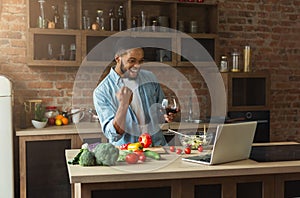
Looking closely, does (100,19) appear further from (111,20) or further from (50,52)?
(50,52)

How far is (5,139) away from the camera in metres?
3.78

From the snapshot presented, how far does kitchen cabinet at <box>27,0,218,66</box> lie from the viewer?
4.30 metres

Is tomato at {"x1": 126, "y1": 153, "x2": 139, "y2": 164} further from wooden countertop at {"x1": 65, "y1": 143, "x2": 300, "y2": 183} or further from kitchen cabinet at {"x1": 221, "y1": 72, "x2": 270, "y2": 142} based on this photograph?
kitchen cabinet at {"x1": 221, "y1": 72, "x2": 270, "y2": 142}

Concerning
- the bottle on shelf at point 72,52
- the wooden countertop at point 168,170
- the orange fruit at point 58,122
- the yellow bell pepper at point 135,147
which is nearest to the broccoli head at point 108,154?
the wooden countertop at point 168,170

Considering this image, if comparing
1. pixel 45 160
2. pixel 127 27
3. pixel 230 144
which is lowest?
pixel 45 160

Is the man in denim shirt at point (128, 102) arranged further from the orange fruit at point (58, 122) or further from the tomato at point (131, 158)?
the orange fruit at point (58, 122)

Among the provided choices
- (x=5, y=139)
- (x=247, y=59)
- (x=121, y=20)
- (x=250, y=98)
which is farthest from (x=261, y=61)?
(x=5, y=139)

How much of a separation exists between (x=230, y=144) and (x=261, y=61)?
3132mm

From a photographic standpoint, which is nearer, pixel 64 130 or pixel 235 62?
pixel 64 130

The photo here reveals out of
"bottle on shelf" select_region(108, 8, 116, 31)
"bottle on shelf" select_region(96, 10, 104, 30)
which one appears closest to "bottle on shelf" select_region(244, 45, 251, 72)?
"bottle on shelf" select_region(108, 8, 116, 31)

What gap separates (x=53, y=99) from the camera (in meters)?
4.55

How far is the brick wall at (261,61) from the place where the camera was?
176 inches

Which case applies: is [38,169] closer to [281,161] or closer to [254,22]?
[281,161]

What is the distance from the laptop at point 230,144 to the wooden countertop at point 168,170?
4 cm
